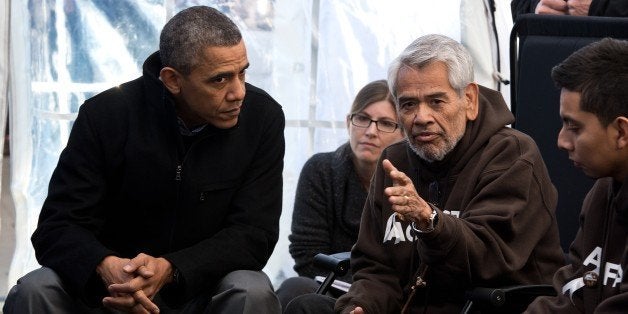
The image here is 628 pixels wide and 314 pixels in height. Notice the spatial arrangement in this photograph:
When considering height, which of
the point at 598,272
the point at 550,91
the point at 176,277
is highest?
the point at 550,91

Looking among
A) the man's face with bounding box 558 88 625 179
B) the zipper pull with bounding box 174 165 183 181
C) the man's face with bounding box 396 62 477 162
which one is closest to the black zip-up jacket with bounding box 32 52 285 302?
the zipper pull with bounding box 174 165 183 181

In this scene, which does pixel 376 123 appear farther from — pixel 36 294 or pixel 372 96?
pixel 36 294

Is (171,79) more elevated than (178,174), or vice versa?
(171,79)

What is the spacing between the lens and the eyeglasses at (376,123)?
5477 mm

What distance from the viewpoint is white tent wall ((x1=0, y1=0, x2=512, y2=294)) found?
624 cm

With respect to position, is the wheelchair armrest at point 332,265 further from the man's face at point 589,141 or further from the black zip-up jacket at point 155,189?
the man's face at point 589,141

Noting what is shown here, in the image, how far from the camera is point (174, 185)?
4.39 metres

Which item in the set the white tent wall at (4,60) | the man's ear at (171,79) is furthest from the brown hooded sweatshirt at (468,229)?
the white tent wall at (4,60)

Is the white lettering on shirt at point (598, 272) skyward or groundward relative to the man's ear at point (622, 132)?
groundward

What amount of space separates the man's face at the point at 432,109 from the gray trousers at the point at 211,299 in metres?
0.73

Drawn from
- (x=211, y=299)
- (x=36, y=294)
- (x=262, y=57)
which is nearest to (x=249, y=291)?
(x=211, y=299)

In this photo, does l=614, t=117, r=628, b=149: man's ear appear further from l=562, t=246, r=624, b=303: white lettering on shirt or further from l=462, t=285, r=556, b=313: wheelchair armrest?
l=462, t=285, r=556, b=313: wheelchair armrest

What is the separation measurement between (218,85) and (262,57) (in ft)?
6.94

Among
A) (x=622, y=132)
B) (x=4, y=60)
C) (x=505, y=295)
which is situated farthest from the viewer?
(x=4, y=60)
